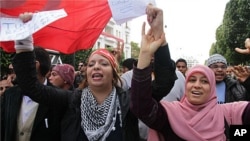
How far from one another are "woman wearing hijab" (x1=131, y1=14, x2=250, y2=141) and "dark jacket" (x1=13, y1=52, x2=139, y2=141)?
0.14 m

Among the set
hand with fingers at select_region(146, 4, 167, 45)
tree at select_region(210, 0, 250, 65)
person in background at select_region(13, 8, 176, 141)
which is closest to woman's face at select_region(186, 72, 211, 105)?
person in background at select_region(13, 8, 176, 141)

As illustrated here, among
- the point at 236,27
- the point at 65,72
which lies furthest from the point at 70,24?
the point at 236,27

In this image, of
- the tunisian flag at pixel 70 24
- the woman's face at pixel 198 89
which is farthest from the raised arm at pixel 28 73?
the woman's face at pixel 198 89

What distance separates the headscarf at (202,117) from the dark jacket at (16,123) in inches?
27.1

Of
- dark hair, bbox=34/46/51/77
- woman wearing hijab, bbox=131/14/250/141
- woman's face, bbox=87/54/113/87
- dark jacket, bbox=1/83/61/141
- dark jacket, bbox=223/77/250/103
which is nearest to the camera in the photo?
woman wearing hijab, bbox=131/14/250/141

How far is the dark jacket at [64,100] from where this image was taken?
7.73 ft

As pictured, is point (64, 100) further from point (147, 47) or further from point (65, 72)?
point (65, 72)

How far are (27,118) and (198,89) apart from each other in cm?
115

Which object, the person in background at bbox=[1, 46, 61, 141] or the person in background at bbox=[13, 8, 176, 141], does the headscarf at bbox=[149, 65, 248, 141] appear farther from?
the person in background at bbox=[1, 46, 61, 141]

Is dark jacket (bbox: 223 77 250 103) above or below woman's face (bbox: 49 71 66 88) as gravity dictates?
below

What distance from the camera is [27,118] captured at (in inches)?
102

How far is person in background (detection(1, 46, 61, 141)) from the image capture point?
257 cm

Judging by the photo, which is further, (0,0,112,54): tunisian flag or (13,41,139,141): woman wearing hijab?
(0,0,112,54): tunisian flag

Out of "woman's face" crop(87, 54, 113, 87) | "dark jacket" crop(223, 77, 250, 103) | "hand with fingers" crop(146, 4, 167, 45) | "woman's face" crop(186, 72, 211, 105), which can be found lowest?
"dark jacket" crop(223, 77, 250, 103)
